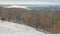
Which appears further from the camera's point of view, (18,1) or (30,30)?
(18,1)

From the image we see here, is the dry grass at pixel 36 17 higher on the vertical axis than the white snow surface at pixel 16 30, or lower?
higher

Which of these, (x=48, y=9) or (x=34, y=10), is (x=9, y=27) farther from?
(x=48, y=9)

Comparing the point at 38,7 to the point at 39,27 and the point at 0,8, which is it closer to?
the point at 39,27

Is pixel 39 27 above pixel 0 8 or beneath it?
beneath

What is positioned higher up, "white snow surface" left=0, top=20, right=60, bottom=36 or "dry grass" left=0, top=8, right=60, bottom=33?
"dry grass" left=0, top=8, right=60, bottom=33

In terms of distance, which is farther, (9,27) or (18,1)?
(18,1)

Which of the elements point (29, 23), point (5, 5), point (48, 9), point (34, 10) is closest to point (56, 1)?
point (48, 9)

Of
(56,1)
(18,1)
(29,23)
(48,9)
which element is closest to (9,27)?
(29,23)
